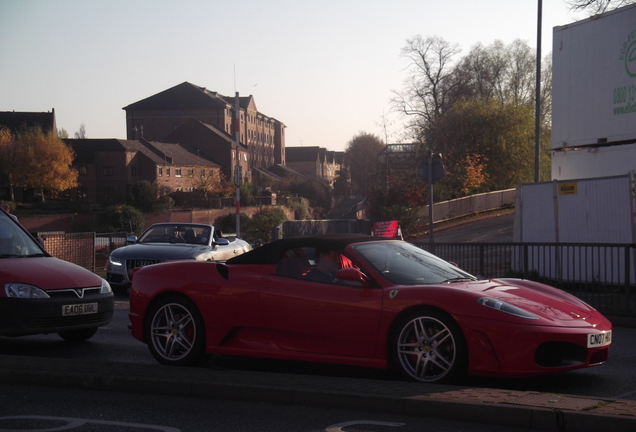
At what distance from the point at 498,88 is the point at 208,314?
65694 mm

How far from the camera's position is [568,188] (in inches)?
655

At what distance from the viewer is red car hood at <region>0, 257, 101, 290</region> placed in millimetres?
8266

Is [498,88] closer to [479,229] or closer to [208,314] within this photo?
[479,229]

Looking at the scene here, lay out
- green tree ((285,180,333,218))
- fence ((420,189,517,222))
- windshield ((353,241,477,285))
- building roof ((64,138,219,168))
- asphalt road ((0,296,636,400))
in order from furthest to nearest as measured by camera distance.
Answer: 1. green tree ((285,180,333,218))
2. building roof ((64,138,219,168))
3. fence ((420,189,517,222))
4. windshield ((353,241,477,285))
5. asphalt road ((0,296,636,400))

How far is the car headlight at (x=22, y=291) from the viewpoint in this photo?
811cm

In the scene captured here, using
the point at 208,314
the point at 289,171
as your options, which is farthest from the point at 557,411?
the point at 289,171

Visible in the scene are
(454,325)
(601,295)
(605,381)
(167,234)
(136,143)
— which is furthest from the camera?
(136,143)

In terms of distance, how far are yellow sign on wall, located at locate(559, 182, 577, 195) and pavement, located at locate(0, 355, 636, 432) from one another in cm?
1166

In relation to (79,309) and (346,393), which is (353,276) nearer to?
(346,393)

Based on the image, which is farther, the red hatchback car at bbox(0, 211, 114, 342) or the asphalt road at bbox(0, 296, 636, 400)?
the red hatchback car at bbox(0, 211, 114, 342)

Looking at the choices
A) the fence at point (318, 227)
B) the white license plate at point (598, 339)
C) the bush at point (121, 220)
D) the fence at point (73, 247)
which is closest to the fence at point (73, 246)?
the fence at point (73, 247)

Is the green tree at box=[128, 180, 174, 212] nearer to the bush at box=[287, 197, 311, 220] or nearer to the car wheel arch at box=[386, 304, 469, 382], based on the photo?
the bush at box=[287, 197, 311, 220]

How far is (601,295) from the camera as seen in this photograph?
12.1 m

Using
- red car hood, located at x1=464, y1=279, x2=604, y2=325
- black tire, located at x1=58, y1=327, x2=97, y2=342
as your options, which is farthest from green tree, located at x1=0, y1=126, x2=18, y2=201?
red car hood, located at x1=464, y1=279, x2=604, y2=325
